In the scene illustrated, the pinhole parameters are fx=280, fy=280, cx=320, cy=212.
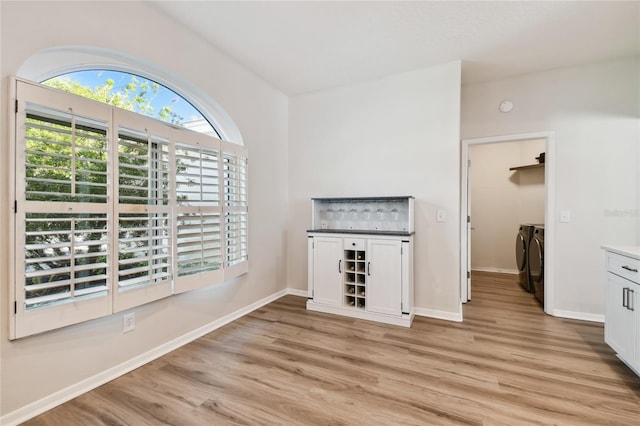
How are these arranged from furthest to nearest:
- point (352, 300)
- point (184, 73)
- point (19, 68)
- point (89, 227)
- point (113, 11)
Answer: point (352, 300), point (184, 73), point (113, 11), point (89, 227), point (19, 68)

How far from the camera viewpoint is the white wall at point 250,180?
159 cm

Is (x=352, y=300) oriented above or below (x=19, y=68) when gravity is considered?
below

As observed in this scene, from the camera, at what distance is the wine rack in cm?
320

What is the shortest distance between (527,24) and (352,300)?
3.17 metres

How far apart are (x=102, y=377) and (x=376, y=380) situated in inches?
75.9

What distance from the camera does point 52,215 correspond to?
5.75ft

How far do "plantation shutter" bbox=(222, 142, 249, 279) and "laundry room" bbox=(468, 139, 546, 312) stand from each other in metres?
4.02

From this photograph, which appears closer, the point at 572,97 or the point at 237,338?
the point at 237,338

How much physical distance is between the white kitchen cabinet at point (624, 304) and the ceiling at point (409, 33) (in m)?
1.98

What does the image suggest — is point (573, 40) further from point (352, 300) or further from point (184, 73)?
point (184, 73)

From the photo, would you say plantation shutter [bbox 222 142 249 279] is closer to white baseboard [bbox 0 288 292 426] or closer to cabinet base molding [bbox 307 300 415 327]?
white baseboard [bbox 0 288 292 426]

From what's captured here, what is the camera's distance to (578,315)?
10.3 ft

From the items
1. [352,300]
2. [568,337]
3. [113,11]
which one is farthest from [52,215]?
[568,337]

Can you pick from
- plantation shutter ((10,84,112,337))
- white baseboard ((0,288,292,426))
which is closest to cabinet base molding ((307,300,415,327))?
white baseboard ((0,288,292,426))
